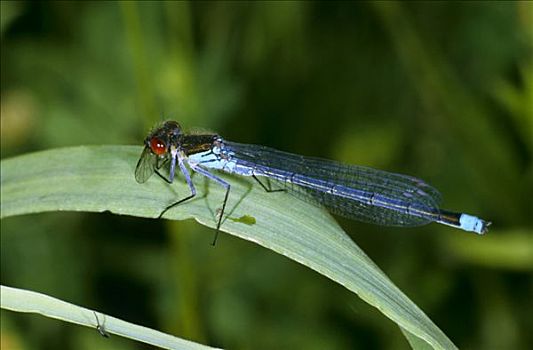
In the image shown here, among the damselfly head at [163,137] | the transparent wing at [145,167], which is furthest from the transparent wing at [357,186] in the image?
the transparent wing at [145,167]

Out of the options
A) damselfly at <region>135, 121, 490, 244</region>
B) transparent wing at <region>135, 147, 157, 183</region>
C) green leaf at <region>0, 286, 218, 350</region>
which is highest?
damselfly at <region>135, 121, 490, 244</region>

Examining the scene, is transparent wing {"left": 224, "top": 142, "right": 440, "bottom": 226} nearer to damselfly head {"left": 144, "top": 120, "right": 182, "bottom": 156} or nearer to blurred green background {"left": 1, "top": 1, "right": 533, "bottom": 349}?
damselfly head {"left": 144, "top": 120, "right": 182, "bottom": 156}

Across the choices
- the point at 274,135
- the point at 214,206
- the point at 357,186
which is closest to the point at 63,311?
the point at 214,206

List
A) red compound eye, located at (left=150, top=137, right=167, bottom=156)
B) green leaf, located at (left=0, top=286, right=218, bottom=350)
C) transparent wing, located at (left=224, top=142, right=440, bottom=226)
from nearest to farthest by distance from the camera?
green leaf, located at (left=0, top=286, right=218, bottom=350)
red compound eye, located at (left=150, top=137, right=167, bottom=156)
transparent wing, located at (left=224, top=142, right=440, bottom=226)

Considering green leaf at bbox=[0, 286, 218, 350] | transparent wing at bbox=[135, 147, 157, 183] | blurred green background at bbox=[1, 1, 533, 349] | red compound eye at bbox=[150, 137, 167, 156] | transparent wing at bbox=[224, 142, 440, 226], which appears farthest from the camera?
blurred green background at bbox=[1, 1, 533, 349]

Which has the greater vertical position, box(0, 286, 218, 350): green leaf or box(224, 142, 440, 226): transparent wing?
box(224, 142, 440, 226): transparent wing

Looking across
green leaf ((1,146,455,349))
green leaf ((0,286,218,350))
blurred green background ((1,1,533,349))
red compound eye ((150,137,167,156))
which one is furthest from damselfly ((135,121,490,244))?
green leaf ((0,286,218,350))

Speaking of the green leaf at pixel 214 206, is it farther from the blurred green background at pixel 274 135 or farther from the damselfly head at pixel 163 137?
the blurred green background at pixel 274 135
